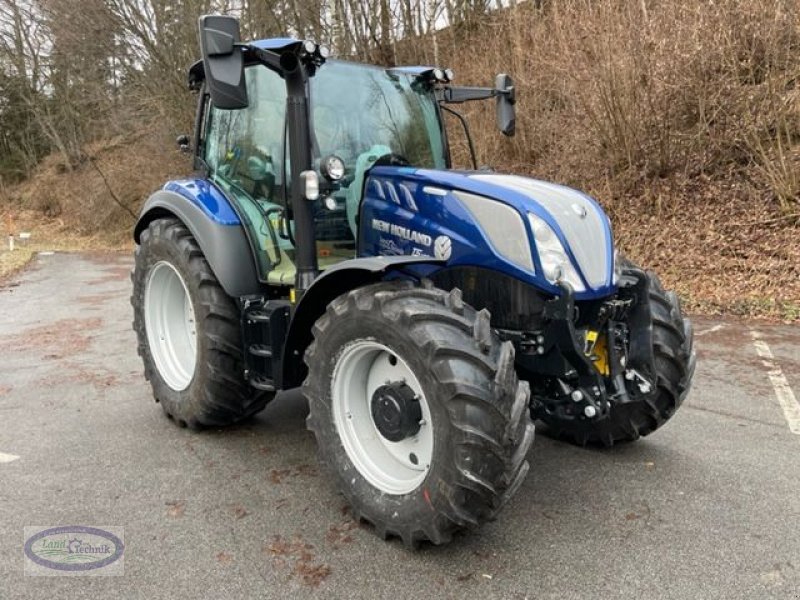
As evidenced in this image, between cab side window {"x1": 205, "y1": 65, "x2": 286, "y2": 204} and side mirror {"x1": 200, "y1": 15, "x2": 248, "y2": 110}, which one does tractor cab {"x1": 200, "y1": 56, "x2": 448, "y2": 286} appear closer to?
cab side window {"x1": 205, "y1": 65, "x2": 286, "y2": 204}

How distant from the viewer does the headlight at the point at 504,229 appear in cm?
278

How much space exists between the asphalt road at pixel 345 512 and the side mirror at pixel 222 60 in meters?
1.90

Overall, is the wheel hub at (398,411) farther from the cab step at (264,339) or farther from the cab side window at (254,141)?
the cab side window at (254,141)

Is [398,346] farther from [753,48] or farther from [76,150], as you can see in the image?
[76,150]

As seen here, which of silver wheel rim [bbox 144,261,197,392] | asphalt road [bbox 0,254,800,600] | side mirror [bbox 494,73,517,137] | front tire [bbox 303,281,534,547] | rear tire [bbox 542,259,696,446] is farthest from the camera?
silver wheel rim [bbox 144,261,197,392]

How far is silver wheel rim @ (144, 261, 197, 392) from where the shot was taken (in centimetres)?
435

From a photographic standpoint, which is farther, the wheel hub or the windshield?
the windshield

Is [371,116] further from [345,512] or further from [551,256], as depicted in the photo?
[345,512]

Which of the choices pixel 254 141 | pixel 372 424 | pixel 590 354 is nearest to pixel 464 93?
pixel 254 141

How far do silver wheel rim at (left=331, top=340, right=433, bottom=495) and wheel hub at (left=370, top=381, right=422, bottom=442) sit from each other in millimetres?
30

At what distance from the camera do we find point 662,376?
3.35 meters

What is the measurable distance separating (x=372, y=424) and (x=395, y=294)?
2.35 feet

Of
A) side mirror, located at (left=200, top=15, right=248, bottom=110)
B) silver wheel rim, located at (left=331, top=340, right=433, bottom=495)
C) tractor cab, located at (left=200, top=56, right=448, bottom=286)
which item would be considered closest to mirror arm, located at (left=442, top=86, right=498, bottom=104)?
tractor cab, located at (left=200, top=56, right=448, bottom=286)

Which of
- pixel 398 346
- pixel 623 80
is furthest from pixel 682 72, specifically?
pixel 398 346
